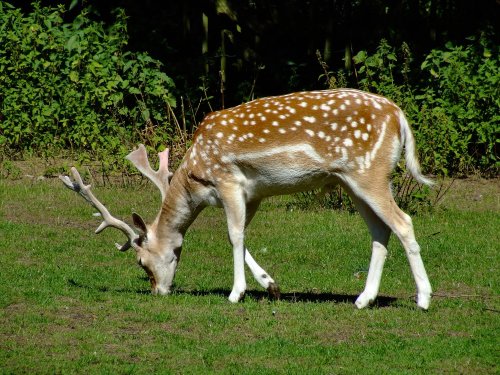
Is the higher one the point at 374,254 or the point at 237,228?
the point at 237,228

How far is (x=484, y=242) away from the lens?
11.4 meters

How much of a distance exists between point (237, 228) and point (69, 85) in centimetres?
720

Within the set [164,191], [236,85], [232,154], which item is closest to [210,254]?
[164,191]

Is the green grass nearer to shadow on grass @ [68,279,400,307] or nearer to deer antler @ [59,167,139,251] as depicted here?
shadow on grass @ [68,279,400,307]

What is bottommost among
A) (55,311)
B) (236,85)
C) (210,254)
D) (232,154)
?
(236,85)

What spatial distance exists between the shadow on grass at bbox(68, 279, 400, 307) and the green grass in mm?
17

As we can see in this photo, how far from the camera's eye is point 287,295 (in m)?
9.45

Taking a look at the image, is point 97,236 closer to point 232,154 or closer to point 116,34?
point 232,154

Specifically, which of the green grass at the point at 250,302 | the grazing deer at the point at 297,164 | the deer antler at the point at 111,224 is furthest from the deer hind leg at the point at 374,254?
the deer antler at the point at 111,224

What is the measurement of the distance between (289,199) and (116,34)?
4074mm

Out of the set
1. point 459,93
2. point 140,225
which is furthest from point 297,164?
point 459,93

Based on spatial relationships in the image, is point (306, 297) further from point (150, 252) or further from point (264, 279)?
point (150, 252)

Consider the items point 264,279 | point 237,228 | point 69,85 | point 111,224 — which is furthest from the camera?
point 69,85

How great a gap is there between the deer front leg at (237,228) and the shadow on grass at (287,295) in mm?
247
